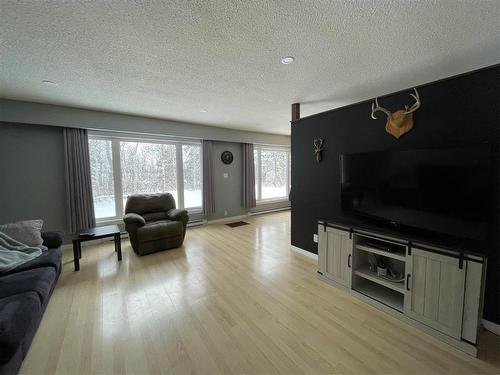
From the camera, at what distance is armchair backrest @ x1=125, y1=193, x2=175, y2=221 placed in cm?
359

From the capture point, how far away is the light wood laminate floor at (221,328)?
1.39 meters

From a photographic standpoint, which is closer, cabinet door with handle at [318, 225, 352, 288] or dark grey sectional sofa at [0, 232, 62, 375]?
dark grey sectional sofa at [0, 232, 62, 375]

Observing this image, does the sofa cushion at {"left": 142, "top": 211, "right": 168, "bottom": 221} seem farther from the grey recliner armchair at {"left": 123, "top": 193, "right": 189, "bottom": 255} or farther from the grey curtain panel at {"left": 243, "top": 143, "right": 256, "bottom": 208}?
the grey curtain panel at {"left": 243, "top": 143, "right": 256, "bottom": 208}

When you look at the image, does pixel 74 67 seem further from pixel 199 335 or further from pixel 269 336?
pixel 269 336

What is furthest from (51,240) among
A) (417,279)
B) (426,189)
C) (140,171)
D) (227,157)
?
(426,189)

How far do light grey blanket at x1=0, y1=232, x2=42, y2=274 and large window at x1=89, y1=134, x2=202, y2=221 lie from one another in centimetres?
162

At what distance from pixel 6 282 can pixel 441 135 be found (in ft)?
13.0

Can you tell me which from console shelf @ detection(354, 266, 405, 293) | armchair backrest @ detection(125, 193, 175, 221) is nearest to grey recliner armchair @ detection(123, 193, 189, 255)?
armchair backrest @ detection(125, 193, 175, 221)

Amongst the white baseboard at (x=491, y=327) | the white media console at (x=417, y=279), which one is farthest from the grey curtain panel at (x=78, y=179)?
the white baseboard at (x=491, y=327)

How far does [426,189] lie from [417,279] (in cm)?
75

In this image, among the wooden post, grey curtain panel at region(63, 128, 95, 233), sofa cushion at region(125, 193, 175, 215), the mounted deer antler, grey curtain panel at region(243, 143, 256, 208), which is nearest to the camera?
the mounted deer antler

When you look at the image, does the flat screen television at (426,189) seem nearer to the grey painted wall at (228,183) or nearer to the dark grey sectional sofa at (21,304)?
the dark grey sectional sofa at (21,304)

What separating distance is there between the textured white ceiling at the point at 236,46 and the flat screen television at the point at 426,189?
921 mm

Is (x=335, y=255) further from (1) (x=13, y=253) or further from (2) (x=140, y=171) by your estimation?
(2) (x=140, y=171)
